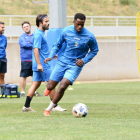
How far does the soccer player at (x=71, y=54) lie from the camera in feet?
28.0

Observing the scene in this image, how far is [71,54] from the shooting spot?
8703mm

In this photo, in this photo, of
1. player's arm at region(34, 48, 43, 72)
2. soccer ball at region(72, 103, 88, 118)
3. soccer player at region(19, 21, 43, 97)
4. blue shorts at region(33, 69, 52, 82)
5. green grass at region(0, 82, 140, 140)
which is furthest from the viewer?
soccer player at region(19, 21, 43, 97)

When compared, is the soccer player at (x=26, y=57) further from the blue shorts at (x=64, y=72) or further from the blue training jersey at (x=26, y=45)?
the blue shorts at (x=64, y=72)

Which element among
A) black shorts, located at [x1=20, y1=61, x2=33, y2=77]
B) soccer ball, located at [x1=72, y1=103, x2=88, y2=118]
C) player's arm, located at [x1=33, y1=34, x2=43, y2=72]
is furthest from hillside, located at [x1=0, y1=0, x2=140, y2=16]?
soccer ball, located at [x1=72, y1=103, x2=88, y2=118]

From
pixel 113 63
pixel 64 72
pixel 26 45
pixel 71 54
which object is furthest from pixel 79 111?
pixel 113 63

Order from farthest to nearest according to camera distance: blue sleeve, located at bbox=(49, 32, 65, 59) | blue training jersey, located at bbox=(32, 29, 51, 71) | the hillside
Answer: the hillside < blue training jersey, located at bbox=(32, 29, 51, 71) < blue sleeve, located at bbox=(49, 32, 65, 59)

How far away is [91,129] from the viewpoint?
22.5ft

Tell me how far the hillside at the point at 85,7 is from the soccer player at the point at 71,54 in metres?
28.5

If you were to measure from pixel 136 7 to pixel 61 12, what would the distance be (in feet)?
79.1

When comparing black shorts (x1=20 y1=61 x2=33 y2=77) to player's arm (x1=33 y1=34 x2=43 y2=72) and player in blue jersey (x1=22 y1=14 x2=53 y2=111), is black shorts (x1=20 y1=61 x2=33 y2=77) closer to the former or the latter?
player in blue jersey (x1=22 y1=14 x2=53 y2=111)

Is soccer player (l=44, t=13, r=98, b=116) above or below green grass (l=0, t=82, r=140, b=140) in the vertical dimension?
above

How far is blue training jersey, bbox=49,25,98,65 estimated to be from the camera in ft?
28.2

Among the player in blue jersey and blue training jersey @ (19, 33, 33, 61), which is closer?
the player in blue jersey

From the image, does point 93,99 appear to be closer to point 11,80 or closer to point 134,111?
point 134,111
